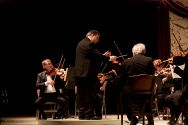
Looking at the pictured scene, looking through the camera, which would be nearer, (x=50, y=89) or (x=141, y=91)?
(x=141, y=91)

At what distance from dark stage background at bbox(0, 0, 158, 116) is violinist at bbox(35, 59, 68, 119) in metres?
2.29

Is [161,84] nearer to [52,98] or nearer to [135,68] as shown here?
[135,68]

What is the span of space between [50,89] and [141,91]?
2574 mm

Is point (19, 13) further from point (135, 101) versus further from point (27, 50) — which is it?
point (135, 101)

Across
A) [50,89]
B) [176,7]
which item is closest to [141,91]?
[50,89]

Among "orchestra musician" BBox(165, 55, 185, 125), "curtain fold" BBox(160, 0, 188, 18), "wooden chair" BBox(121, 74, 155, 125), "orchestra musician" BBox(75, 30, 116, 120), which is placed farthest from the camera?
"curtain fold" BBox(160, 0, 188, 18)

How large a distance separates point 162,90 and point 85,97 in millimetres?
1885

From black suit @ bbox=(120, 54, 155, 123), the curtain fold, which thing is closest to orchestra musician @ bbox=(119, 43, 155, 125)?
black suit @ bbox=(120, 54, 155, 123)

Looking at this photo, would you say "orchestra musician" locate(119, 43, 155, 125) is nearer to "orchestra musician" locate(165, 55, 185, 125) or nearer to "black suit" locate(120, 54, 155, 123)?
"black suit" locate(120, 54, 155, 123)

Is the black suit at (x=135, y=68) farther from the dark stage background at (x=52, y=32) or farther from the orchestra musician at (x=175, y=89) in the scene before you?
the dark stage background at (x=52, y=32)

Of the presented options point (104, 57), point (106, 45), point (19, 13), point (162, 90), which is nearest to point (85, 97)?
point (104, 57)

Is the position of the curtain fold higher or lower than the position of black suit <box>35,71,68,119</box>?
higher

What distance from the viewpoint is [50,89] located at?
7855 millimetres

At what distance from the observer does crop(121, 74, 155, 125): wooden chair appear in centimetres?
568
